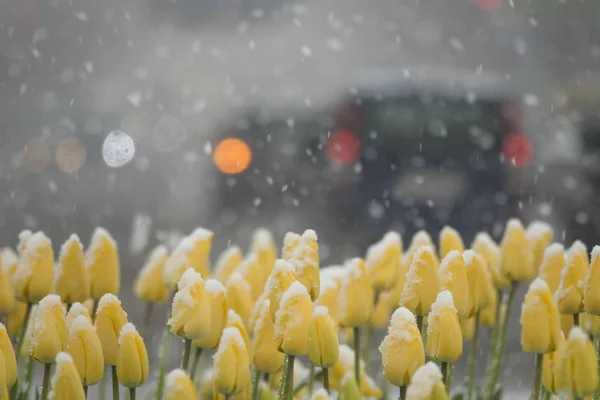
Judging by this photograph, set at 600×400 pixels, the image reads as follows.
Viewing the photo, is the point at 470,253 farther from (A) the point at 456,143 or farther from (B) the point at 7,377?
(A) the point at 456,143

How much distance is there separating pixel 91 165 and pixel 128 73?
1471mm

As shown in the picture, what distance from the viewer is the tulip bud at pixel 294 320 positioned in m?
0.55

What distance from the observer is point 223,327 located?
2.06 feet

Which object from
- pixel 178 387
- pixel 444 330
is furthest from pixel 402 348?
pixel 178 387

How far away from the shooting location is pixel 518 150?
12.2ft

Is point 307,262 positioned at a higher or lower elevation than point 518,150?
lower

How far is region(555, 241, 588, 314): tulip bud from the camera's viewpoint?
630mm

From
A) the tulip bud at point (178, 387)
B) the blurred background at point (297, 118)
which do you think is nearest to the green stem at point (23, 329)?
the tulip bud at point (178, 387)

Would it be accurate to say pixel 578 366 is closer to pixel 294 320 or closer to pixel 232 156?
pixel 294 320

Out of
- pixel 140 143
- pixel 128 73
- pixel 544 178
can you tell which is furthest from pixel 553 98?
pixel 128 73

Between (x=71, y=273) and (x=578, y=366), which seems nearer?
(x=578, y=366)

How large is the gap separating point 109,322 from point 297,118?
4.19 meters

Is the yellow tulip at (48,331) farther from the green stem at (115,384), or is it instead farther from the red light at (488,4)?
the red light at (488,4)

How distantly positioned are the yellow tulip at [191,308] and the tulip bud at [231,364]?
0.08 feet
